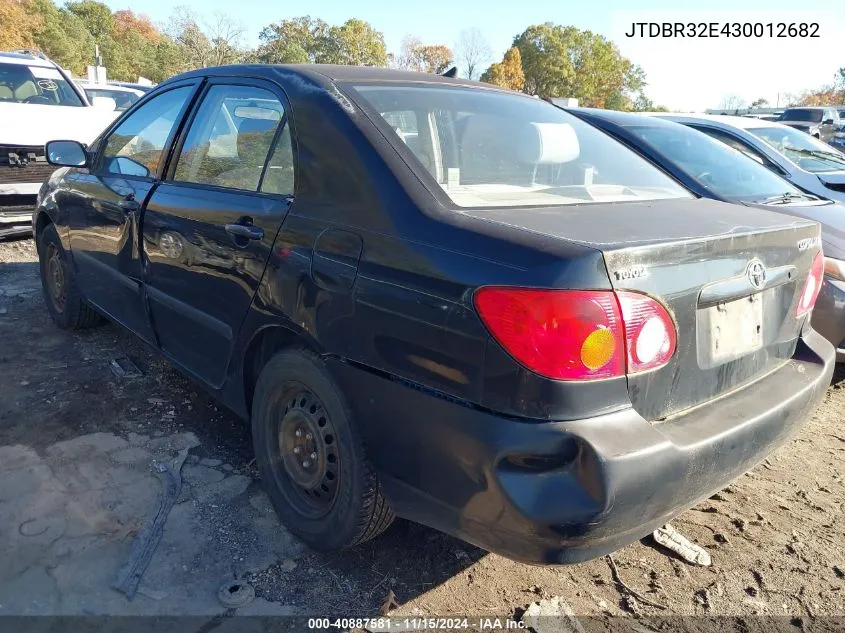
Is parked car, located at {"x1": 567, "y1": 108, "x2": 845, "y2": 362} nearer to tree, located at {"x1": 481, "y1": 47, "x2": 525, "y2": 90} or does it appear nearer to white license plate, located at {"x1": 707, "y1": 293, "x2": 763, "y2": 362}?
white license plate, located at {"x1": 707, "y1": 293, "x2": 763, "y2": 362}

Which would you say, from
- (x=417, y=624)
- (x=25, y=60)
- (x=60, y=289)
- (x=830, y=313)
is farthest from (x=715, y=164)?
(x=25, y=60)

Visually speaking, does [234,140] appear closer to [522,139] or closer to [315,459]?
[522,139]

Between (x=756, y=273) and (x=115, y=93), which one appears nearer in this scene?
(x=756, y=273)

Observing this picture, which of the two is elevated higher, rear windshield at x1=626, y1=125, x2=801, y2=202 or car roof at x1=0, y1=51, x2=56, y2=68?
car roof at x1=0, y1=51, x2=56, y2=68

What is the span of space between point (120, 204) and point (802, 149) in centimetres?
677

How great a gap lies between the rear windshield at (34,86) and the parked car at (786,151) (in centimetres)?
677

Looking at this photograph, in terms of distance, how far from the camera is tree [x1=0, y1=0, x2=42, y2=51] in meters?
34.7

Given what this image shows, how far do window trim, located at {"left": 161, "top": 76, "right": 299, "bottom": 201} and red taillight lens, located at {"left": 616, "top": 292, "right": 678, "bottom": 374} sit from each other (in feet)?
4.08

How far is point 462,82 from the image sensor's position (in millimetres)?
3127

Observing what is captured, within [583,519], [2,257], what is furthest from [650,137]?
[2,257]

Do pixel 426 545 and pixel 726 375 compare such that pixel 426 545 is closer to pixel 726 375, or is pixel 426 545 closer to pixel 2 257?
pixel 726 375

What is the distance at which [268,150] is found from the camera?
8.59ft

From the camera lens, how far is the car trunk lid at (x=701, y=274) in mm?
1831

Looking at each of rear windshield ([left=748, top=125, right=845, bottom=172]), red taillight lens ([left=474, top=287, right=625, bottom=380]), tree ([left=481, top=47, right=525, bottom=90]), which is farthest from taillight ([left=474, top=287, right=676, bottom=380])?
tree ([left=481, top=47, right=525, bottom=90])
